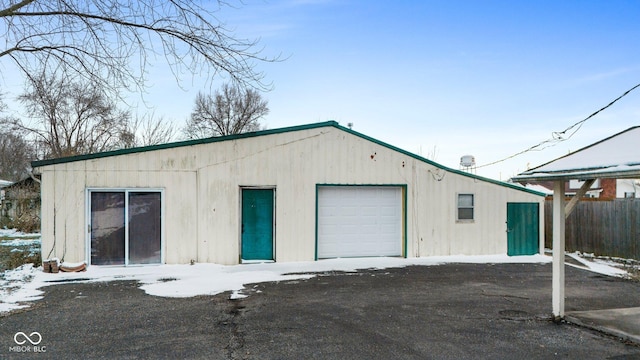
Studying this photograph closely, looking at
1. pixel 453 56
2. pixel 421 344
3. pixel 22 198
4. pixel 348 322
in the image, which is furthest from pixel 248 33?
pixel 22 198

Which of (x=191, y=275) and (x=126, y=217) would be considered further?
(x=126, y=217)

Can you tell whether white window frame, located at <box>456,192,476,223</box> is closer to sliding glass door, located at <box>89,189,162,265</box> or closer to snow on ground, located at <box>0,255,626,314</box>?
snow on ground, located at <box>0,255,626,314</box>

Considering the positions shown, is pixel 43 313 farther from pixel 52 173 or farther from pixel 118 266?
pixel 52 173

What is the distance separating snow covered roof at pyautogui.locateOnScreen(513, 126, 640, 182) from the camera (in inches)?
197

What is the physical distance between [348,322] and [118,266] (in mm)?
6800

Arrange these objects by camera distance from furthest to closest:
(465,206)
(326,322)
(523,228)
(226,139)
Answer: (523,228), (465,206), (226,139), (326,322)

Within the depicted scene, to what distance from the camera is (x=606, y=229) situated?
519 inches

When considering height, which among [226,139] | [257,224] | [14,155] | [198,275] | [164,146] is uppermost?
[14,155]

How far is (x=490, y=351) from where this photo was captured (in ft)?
15.9

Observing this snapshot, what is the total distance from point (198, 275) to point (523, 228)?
33.0ft

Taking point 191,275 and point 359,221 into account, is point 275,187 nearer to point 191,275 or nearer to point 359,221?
point 359,221

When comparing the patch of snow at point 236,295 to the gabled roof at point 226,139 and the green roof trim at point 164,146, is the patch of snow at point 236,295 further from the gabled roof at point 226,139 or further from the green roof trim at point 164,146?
the gabled roof at point 226,139

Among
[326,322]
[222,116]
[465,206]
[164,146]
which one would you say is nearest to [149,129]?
[222,116]

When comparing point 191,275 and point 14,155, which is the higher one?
point 14,155
